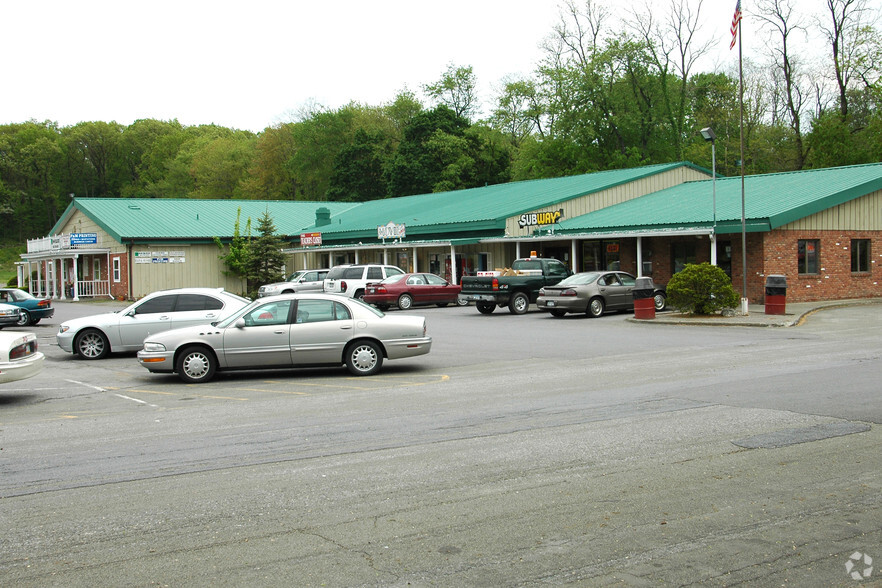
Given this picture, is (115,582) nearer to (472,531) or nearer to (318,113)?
(472,531)

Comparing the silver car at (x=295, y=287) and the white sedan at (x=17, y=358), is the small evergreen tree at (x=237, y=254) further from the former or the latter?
the white sedan at (x=17, y=358)

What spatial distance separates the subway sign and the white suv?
6.35 m

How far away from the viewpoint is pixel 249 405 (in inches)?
442

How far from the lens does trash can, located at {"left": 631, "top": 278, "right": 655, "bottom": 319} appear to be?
2448 centimetres

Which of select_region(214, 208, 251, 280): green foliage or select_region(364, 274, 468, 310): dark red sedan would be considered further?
select_region(214, 208, 251, 280): green foliage

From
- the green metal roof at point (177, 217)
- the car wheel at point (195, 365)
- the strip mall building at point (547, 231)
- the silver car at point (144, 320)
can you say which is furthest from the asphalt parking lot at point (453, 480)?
the green metal roof at point (177, 217)

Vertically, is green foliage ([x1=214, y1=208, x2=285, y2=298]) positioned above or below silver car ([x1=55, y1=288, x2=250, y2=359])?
above

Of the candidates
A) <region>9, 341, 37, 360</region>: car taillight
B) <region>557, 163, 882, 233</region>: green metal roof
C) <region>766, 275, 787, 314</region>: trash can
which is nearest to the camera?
<region>9, 341, 37, 360</region>: car taillight

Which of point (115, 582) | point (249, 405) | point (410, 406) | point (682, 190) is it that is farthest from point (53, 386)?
point (682, 190)

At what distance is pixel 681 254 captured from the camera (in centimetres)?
3266

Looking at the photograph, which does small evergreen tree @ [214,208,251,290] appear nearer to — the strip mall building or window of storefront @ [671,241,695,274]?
the strip mall building

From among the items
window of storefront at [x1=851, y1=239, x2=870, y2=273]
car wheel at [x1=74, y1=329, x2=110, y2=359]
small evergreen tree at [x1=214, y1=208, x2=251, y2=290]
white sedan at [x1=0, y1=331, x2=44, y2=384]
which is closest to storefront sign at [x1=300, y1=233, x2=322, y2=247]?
small evergreen tree at [x1=214, y1=208, x2=251, y2=290]

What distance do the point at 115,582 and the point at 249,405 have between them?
645 centimetres

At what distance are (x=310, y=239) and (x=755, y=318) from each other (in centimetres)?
3058
